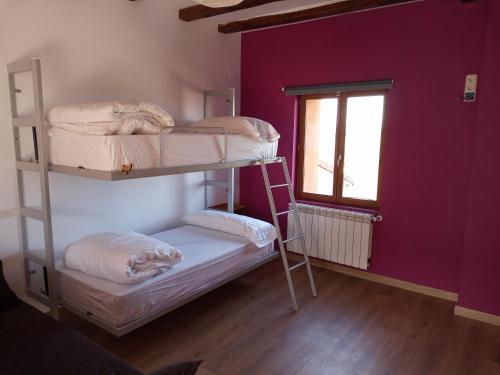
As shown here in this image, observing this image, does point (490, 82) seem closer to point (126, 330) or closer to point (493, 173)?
point (493, 173)

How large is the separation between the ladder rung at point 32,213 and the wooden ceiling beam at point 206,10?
7.78 feet

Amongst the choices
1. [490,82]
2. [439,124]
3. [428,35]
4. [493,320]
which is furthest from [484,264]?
[428,35]

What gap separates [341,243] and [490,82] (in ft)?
6.76

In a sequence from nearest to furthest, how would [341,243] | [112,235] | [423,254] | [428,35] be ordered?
1. [112,235]
2. [428,35]
3. [423,254]
4. [341,243]

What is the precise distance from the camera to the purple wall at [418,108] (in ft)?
10.5

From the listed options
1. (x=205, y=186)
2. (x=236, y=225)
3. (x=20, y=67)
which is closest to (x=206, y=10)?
(x=20, y=67)

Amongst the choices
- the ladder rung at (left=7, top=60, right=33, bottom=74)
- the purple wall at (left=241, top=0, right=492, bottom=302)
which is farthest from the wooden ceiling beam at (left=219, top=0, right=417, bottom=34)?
the ladder rung at (left=7, top=60, right=33, bottom=74)

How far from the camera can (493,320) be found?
→ 118 inches

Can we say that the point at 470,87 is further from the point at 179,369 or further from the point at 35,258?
the point at 35,258

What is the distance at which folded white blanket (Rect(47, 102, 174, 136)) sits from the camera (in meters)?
2.18

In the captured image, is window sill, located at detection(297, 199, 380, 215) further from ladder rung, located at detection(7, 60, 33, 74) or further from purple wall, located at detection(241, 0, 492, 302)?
ladder rung, located at detection(7, 60, 33, 74)

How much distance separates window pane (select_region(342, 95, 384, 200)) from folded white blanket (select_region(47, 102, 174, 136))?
7.39ft

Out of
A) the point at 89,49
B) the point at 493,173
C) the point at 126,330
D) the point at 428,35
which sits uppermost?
the point at 428,35

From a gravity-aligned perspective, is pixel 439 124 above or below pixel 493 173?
above
